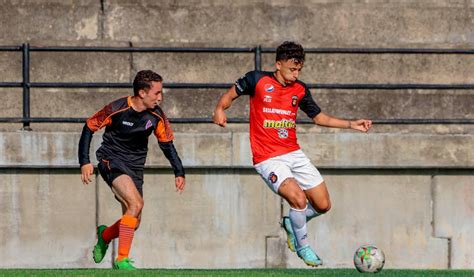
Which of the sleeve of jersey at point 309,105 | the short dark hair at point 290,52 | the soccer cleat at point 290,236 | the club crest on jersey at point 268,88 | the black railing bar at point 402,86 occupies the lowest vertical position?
the soccer cleat at point 290,236

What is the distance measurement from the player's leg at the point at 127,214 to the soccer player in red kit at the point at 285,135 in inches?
43.8

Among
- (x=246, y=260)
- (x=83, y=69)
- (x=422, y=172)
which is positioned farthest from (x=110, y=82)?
(x=422, y=172)

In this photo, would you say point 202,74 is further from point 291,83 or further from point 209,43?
point 291,83

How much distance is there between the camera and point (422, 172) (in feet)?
47.6

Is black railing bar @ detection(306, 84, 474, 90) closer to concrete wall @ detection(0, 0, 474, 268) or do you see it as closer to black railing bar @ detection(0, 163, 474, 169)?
concrete wall @ detection(0, 0, 474, 268)

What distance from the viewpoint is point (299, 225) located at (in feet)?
38.6

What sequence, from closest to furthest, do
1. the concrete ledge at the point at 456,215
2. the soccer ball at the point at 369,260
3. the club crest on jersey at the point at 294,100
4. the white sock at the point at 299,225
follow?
the soccer ball at the point at 369,260 → the white sock at the point at 299,225 → the club crest on jersey at the point at 294,100 → the concrete ledge at the point at 456,215

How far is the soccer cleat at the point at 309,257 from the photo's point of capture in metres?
11.5

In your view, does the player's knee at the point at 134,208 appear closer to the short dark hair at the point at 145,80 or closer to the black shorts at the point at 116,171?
the black shorts at the point at 116,171

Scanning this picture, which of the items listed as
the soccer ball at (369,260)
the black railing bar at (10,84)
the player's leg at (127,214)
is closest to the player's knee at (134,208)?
the player's leg at (127,214)

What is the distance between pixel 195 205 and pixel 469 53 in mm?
3387

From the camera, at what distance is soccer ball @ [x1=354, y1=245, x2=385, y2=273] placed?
1165cm

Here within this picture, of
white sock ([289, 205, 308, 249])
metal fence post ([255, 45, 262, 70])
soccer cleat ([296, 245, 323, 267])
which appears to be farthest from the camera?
metal fence post ([255, 45, 262, 70])

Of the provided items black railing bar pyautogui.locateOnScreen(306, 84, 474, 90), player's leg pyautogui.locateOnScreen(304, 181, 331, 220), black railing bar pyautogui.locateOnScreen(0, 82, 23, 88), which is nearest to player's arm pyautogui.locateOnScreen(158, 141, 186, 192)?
player's leg pyautogui.locateOnScreen(304, 181, 331, 220)
